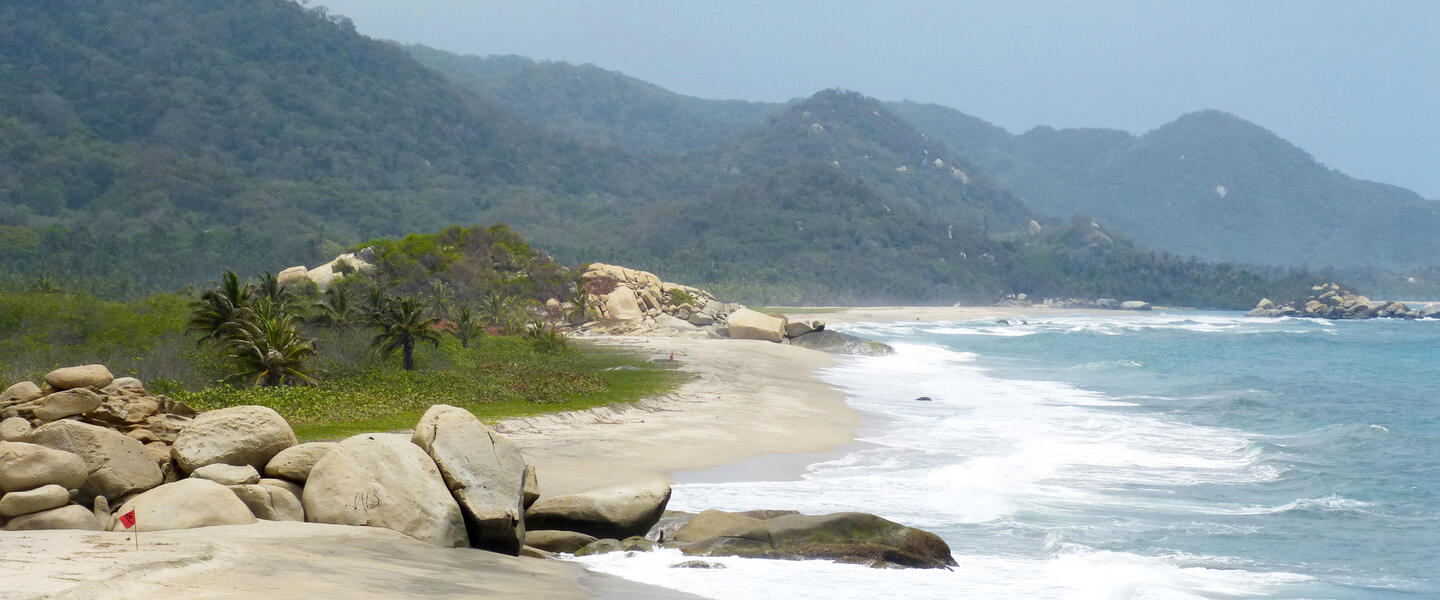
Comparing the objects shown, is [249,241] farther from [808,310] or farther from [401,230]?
[808,310]

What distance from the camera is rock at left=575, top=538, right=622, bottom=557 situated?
46.0 ft

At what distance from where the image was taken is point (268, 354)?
26375mm

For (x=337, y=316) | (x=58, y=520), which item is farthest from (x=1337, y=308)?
(x=58, y=520)

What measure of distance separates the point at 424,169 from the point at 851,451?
178 metres

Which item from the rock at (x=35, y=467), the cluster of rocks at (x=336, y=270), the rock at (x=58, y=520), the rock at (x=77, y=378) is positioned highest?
the cluster of rocks at (x=336, y=270)

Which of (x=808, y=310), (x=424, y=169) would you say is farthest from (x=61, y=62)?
(x=808, y=310)

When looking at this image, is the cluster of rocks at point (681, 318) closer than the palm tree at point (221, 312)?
No

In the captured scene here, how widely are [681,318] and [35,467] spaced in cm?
5805

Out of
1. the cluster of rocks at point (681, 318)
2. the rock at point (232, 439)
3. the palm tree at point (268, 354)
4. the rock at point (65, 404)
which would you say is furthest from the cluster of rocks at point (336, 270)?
the rock at point (232, 439)

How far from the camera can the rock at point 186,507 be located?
11.6 metres

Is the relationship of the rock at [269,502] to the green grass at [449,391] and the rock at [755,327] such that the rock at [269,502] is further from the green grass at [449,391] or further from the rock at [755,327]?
the rock at [755,327]

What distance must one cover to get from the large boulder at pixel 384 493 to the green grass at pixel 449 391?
691 centimetres

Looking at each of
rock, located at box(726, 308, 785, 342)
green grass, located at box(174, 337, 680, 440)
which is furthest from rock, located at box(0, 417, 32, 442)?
rock, located at box(726, 308, 785, 342)

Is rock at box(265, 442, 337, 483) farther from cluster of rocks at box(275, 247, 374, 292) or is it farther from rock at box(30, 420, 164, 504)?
cluster of rocks at box(275, 247, 374, 292)
